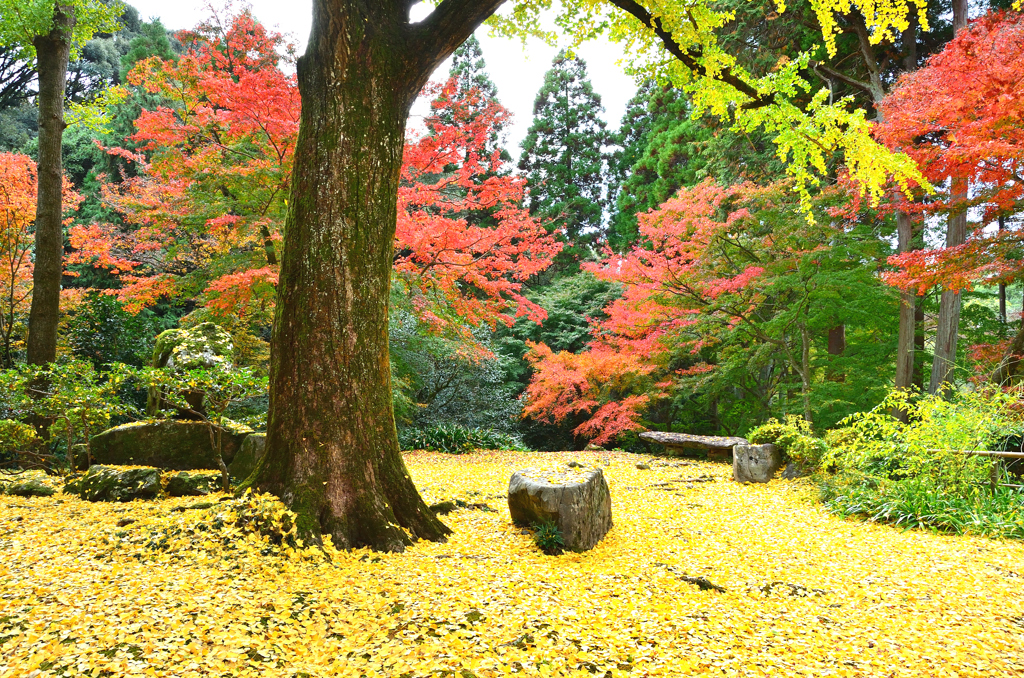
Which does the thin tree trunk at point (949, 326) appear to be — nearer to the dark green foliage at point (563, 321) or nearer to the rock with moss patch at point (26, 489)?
the dark green foliage at point (563, 321)

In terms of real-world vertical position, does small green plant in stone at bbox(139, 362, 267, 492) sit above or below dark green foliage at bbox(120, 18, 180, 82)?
below

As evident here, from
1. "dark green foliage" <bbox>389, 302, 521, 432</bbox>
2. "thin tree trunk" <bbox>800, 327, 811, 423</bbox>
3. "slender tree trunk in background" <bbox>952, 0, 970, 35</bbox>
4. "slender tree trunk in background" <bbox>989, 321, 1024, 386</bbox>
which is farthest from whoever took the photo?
"dark green foliage" <bbox>389, 302, 521, 432</bbox>

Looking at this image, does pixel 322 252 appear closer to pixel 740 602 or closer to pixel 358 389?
pixel 358 389

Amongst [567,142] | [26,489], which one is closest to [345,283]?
[26,489]

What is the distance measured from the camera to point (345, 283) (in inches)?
127

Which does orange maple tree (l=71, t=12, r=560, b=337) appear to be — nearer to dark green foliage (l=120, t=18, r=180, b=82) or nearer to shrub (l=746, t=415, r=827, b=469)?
shrub (l=746, t=415, r=827, b=469)

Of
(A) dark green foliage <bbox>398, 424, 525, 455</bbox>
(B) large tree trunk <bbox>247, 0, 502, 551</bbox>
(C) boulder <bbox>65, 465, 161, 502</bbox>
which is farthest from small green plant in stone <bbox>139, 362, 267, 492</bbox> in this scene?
(A) dark green foliage <bbox>398, 424, 525, 455</bbox>

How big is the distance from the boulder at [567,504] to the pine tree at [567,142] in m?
15.6

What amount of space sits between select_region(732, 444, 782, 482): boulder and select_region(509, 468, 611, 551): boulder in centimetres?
330

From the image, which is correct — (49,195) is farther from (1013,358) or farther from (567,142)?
(567,142)

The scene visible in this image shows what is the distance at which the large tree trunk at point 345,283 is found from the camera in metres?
3.14

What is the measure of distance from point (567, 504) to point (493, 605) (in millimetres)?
1052

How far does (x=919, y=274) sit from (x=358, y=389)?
5928mm

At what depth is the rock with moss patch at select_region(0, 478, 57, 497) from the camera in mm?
3872
